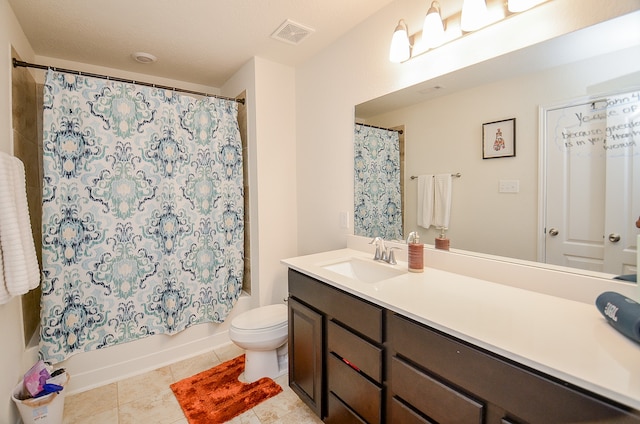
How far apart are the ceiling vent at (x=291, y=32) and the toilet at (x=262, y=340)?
6.42 ft

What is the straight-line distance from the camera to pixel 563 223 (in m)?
1.15

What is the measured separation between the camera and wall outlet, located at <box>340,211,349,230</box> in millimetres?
2107

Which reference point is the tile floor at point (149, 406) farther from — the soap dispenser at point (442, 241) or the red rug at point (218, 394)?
the soap dispenser at point (442, 241)

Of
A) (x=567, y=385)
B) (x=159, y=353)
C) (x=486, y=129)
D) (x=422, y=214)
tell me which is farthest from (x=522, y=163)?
(x=159, y=353)

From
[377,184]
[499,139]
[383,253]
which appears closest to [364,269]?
[383,253]

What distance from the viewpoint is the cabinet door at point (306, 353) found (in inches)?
59.0

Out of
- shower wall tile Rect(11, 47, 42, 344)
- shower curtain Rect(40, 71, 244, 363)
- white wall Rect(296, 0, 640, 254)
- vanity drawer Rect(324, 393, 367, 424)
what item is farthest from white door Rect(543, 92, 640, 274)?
shower wall tile Rect(11, 47, 42, 344)

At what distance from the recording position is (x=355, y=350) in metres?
1.26

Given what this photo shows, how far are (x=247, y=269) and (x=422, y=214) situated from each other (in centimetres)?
169

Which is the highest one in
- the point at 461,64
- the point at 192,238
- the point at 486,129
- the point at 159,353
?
the point at 461,64

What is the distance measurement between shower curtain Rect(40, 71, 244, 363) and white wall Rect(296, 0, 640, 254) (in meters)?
0.64

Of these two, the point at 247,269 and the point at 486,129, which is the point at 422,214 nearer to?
the point at 486,129

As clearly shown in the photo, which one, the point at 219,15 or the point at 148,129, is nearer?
the point at 219,15

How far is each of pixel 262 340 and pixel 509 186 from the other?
1648 mm
